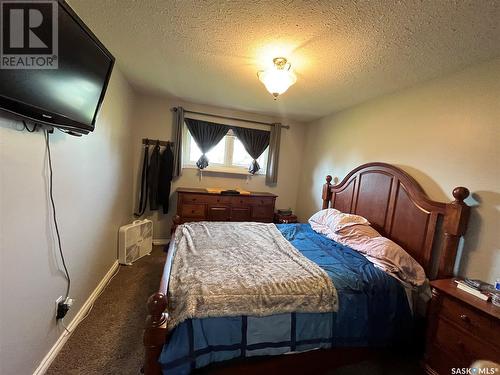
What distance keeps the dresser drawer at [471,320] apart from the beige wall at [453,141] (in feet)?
1.38

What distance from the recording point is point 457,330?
4.34 feet

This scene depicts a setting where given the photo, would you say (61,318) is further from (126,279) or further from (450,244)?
(450,244)

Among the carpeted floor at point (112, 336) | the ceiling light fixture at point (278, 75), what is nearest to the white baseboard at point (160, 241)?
the carpeted floor at point (112, 336)

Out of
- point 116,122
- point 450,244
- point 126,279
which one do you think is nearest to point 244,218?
point 126,279

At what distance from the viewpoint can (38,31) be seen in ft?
3.22

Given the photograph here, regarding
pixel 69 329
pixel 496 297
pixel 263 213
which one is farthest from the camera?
pixel 263 213

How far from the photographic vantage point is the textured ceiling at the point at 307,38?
1.26 m

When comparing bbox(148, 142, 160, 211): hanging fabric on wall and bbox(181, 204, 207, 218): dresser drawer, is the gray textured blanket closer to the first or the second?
bbox(181, 204, 207, 218): dresser drawer

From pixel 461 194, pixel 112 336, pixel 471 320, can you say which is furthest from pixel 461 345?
pixel 112 336

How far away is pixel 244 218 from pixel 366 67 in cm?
244

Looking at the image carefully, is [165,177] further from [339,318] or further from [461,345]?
[461,345]

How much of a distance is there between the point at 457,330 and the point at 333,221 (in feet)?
4.19

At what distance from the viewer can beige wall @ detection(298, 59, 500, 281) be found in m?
1.53

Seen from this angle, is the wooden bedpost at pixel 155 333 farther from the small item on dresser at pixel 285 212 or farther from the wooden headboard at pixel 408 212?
the small item on dresser at pixel 285 212
